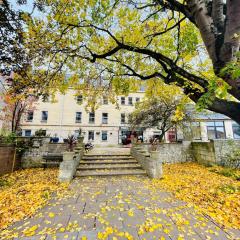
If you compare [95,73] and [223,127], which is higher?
[95,73]

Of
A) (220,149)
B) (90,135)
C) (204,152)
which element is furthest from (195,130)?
(90,135)

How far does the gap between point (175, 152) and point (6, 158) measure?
10.4 m

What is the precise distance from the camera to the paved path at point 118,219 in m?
2.57

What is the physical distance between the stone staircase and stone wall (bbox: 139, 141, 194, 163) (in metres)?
2.93

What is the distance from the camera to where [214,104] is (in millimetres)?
3666

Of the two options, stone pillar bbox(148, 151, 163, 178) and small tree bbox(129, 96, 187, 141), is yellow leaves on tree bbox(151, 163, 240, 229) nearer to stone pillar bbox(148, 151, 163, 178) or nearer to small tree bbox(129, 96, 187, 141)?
stone pillar bbox(148, 151, 163, 178)

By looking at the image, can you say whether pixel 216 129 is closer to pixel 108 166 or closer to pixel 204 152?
pixel 204 152

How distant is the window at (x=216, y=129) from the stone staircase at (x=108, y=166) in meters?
13.5

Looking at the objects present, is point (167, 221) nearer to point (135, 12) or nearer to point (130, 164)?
point (130, 164)

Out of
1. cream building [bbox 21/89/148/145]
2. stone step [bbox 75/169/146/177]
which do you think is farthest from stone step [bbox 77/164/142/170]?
cream building [bbox 21/89/148/145]

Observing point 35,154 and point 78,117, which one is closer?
point 35,154

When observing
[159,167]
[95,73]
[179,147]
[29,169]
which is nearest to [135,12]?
[95,73]

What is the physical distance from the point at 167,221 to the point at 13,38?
7324 millimetres

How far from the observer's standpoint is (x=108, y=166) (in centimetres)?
718
